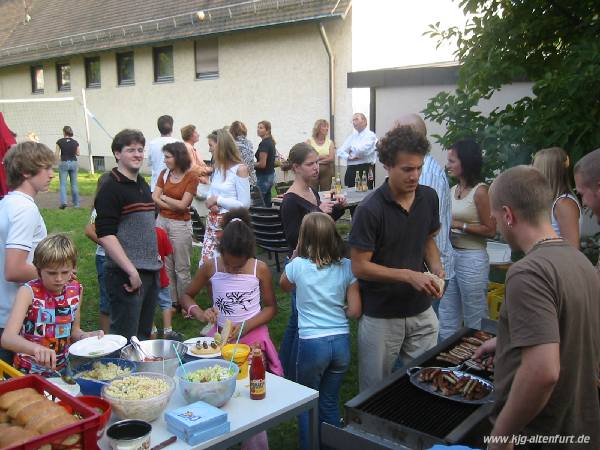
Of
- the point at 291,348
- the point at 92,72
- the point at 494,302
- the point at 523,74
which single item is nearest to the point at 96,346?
the point at 291,348

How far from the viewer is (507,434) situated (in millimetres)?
Result: 1988

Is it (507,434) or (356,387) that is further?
(356,387)

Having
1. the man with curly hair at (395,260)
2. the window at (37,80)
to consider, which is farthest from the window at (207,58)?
the man with curly hair at (395,260)

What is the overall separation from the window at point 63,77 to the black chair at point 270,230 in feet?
59.2

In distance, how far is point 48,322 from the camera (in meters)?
3.04

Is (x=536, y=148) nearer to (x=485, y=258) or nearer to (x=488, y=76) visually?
(x=488, y=76)

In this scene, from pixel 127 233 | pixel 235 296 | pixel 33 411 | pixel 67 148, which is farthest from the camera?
pixel 67 148

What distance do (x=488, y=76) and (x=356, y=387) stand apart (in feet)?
10.4

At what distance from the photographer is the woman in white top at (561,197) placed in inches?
147

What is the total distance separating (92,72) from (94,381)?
823 inches

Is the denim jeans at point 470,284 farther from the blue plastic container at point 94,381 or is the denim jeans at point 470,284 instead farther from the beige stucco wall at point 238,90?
the beige stucco wall at point 238,90

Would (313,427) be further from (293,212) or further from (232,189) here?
(232,189)

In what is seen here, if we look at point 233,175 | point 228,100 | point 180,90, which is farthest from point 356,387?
point 180,90

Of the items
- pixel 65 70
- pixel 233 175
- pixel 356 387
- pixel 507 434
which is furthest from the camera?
pixel 65 70
